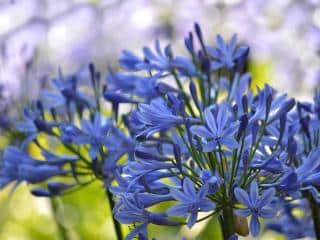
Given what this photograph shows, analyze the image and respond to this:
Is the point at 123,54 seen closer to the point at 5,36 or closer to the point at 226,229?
the point at 226,229

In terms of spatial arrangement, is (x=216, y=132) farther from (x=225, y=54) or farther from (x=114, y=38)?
(x=114, y=38)

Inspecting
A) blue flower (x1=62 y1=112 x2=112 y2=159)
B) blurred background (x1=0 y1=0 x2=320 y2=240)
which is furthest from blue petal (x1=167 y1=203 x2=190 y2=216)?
blurred background (x1=0 y1=0 x2=320 y2=240)

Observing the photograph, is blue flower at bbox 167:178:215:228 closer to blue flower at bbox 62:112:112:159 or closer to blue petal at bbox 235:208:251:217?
blue petal at bbox 235:208:251:217

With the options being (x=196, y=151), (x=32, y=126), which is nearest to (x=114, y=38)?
(x=32, y=126)

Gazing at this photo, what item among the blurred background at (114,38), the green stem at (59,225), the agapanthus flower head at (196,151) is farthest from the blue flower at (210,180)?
the blurred background at (114,38)

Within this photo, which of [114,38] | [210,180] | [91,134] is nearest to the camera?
[210,180]

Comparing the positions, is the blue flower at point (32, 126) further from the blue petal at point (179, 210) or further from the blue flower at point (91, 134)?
the blue petal at point (179, 210)
